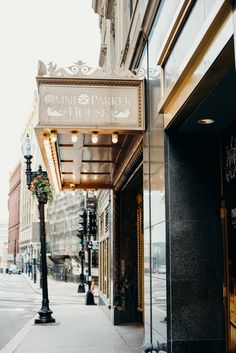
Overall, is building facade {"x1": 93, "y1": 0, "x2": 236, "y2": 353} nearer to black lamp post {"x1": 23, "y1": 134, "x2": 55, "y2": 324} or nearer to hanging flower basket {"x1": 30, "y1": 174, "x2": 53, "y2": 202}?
black lamp post {"x1": 23, "y1": 134, "x2": 55, "y2": 324}

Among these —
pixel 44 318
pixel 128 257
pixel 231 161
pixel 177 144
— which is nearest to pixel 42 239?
pixel 44 318

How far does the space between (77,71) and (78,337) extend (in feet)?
24.6

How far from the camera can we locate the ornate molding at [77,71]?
9156 mm

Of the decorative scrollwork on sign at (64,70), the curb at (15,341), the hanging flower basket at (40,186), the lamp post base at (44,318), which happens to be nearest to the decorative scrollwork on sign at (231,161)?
the decorative scrollwork on sign at (64,70)

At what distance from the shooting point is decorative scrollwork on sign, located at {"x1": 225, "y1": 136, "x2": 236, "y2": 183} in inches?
303

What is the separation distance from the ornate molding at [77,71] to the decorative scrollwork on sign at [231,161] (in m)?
2.54

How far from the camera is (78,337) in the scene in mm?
13906

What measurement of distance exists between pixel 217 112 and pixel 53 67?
321 cm

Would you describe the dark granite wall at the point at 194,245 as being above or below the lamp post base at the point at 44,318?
above

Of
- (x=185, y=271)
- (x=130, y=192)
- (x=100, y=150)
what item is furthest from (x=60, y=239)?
(x=185, y=271)

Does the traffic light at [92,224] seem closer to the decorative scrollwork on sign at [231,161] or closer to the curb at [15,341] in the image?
the curb at [15,341]

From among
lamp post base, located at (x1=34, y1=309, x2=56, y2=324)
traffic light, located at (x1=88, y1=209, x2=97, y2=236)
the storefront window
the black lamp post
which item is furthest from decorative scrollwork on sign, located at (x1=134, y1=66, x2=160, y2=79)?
traffic light, located at (x1=88, y1=209, x2=97, y2=236)

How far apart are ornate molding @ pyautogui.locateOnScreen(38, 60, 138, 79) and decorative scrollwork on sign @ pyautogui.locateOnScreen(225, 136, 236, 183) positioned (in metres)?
2.54

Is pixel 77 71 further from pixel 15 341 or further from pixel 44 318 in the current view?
pixel 44 318
